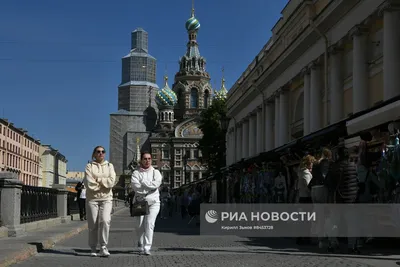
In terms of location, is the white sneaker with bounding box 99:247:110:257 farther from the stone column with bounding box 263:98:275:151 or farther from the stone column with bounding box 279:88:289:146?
the stone column with bounding box 263:98:275:151

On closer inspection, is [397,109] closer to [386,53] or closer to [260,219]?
[260,219]

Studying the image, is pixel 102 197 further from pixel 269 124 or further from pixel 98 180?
pixel 269 124

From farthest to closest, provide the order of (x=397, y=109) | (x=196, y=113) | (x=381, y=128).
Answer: (x=196, y=113) < (x=381, y=128) < (x=397, y=109)

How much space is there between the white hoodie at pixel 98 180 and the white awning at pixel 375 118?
5076 mm

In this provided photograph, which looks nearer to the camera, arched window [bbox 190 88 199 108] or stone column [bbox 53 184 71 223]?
stone column [bbox 53 184 71 223]

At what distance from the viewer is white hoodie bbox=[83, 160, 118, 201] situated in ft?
37.0

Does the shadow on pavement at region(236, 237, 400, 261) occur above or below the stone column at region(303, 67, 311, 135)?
below

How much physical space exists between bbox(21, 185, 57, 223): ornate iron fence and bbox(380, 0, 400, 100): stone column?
11068 millimetres

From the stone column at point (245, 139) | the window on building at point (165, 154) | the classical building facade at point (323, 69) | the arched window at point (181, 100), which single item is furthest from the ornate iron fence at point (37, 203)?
the arched window at point (181, 100)

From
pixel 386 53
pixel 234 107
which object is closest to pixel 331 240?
pixel 386 53

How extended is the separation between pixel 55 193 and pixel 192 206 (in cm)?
606

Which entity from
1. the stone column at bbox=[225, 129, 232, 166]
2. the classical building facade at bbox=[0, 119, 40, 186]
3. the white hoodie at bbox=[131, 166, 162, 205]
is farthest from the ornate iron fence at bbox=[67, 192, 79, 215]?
the classical building facade at bbox=[0, 119, 40, 186]

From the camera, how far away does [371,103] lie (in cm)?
2275

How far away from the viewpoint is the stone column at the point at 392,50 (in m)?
20.2
